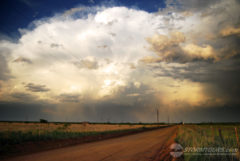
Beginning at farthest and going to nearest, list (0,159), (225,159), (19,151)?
(19,151) → (0,159) → (225,159)

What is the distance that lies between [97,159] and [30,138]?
8937 mm

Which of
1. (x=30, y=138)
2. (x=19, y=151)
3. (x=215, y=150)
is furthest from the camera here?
(x=30, y=138)

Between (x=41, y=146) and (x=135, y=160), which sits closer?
(x=135, y=160)

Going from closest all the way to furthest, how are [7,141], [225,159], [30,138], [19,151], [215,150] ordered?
1. [225,159]
2. [215,150]
3. [19,151]
4. [7,141]
5. [30,138]

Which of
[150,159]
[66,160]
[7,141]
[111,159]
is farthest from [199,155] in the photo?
[7,141]

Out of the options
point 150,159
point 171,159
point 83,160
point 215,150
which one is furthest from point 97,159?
point 215,150

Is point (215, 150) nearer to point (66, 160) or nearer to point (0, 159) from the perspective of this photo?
point (66, 160)

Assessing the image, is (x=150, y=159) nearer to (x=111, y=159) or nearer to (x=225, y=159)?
(x=111, y=159)

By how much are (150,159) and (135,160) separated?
88cm

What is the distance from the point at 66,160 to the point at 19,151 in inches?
190

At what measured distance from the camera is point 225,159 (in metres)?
8.36

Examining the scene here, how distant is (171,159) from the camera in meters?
9.16

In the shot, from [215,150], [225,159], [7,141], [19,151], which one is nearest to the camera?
→ [225,159]

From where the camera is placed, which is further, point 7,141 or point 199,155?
→ point 7,141
